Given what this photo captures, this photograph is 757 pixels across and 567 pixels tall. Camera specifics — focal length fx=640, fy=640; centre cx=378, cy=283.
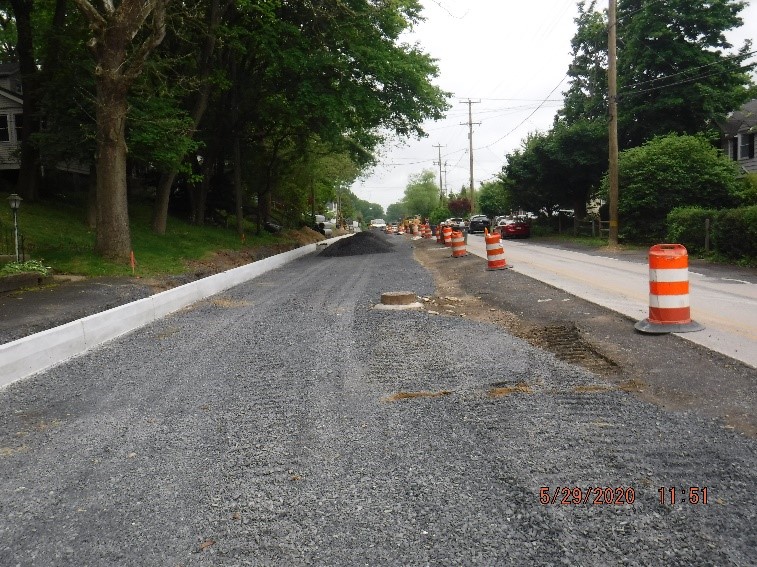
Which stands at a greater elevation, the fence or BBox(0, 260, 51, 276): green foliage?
the fence

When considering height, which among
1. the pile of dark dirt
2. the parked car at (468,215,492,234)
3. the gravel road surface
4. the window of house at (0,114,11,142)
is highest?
the window of house at (0,114,11,142)

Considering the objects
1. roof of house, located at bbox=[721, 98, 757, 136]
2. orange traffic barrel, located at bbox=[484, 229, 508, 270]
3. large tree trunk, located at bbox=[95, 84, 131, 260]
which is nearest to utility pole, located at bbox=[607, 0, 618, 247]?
orange traffic barrel, located at bbox=[484, 229, 508, 270]

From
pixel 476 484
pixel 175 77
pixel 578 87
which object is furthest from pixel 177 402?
pixel 578 87

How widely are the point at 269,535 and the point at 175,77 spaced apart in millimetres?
24808

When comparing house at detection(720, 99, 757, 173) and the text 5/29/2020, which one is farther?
house at detection(720, 99, 757, 173)

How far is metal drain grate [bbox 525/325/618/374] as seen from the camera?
21.2ft

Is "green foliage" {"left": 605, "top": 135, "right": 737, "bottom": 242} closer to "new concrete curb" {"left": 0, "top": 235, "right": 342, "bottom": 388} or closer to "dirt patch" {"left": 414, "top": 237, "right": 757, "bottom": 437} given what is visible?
"dirt patch" {"left": 414, "top": 237, "right": 757, "bottom": 437}

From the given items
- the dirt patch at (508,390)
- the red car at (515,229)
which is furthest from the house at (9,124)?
the dirt patch at (508,390)

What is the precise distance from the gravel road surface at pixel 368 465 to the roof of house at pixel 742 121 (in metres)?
36.0

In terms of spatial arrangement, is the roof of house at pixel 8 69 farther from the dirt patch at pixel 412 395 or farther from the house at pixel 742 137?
the house at pixel 742 137

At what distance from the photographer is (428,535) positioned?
125 inches

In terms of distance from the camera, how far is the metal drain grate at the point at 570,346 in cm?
645

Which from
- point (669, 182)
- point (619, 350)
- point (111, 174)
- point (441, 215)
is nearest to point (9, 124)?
point (111, 174)

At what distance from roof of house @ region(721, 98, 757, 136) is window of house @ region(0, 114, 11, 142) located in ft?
127
